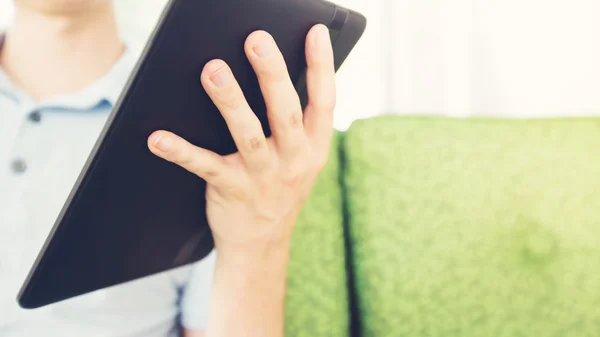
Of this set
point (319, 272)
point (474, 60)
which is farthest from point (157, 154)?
point (474, 60)

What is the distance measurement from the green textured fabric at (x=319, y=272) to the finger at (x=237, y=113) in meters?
0.40

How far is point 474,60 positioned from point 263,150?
933 millimetres

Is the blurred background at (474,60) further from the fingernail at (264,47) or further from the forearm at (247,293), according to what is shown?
the fingernail at (264,47)

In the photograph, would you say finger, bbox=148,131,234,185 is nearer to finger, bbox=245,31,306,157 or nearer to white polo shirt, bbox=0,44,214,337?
finger, bbox=245,31,306,157

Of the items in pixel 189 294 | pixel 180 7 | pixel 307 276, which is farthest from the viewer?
pixel 307 276

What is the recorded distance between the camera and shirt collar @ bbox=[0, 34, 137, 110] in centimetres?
60

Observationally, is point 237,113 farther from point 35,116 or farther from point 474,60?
point 474,60

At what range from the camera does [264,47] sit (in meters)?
0.39

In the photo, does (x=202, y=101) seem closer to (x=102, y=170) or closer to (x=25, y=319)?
(x=102, y=170)

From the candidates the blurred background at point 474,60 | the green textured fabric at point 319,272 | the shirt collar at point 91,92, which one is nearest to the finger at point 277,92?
the shirt collar at point 91,92

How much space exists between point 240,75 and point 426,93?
34.0 inches

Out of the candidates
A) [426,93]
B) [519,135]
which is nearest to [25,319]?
[519,135]

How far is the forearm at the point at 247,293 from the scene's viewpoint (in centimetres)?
55

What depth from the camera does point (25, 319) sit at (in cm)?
55
